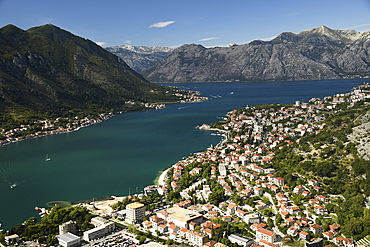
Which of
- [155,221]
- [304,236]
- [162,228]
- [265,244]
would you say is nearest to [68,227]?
[155,221]

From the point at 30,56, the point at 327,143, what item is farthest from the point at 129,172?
the point at 30,56

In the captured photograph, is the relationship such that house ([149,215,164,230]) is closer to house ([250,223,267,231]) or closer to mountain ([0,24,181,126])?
house ([250,223,267,231])

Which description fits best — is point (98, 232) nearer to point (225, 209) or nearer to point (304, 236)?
point (225, 209)

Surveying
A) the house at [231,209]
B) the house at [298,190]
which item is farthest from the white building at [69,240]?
the house at [298,190]

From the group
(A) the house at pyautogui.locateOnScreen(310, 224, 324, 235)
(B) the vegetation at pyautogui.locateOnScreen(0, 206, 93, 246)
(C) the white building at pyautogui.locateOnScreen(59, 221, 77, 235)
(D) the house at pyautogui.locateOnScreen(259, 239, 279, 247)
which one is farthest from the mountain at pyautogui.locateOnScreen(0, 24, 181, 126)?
(A) the house at pyautogui.locateOnScreen(310, 224, 324, 235)

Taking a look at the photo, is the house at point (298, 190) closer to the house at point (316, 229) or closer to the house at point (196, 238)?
the house at point (316, 229)
